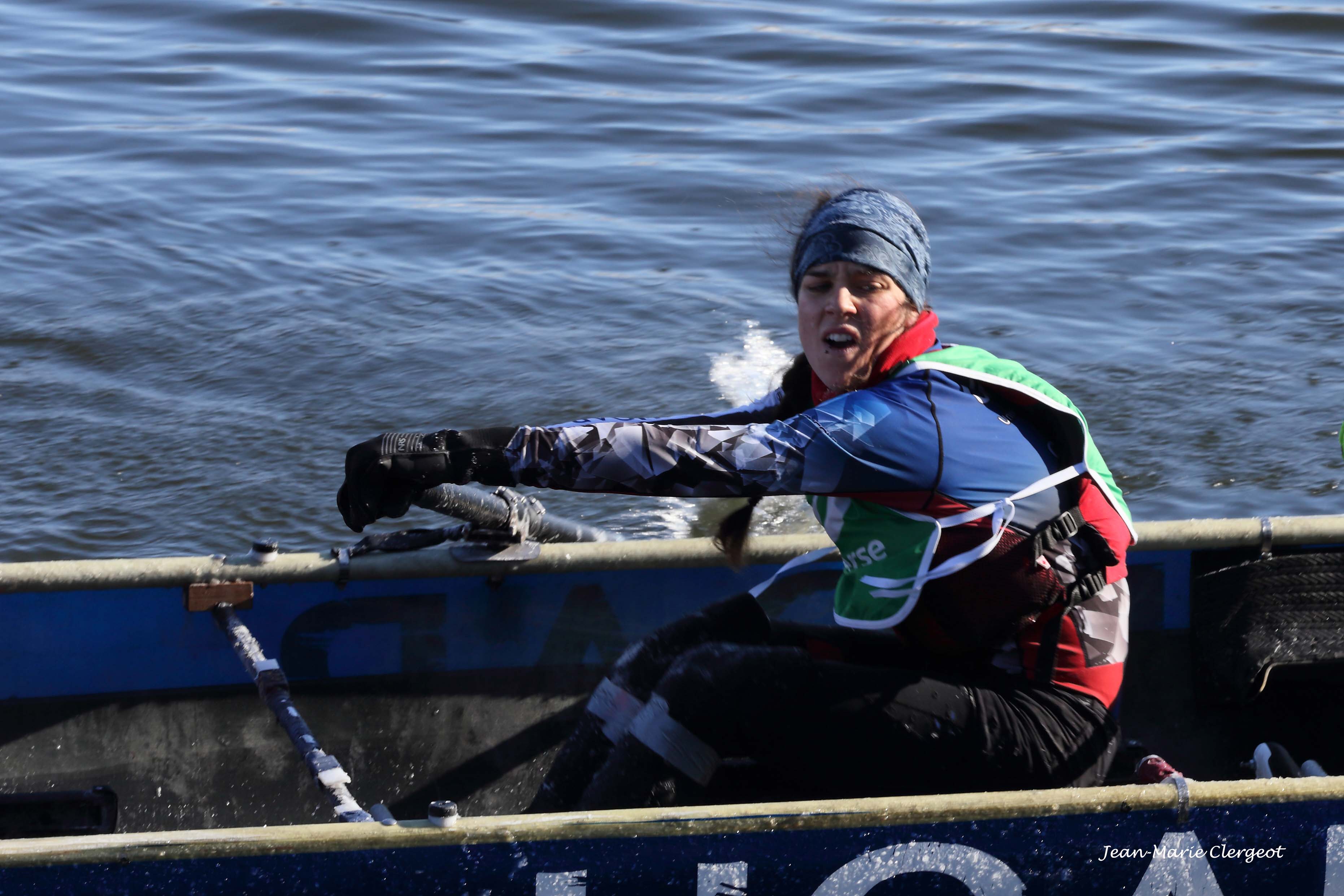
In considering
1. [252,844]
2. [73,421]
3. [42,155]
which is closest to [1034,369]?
[73,421]

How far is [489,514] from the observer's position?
11.9 ft

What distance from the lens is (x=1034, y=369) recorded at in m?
8.10

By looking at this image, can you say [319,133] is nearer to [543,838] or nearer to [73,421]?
[73,421]

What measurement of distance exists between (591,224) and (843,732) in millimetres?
7940

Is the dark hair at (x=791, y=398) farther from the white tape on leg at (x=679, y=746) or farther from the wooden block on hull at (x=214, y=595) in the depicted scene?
the wooden block on hull at (x=214, y=595)

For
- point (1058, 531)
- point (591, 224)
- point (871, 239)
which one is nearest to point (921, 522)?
point (1058, 531)

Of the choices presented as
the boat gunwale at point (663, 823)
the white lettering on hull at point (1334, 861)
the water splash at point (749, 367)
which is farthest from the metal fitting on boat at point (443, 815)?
the water splash at point (749, 367)

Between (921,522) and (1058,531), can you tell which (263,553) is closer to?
(921,522)

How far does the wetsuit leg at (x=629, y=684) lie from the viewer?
9.95 feet

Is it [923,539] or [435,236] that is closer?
[923,539]

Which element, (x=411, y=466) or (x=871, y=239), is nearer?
(x=411, y=466)

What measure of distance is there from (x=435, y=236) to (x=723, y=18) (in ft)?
21.2

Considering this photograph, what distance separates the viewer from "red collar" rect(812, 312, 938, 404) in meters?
2.78

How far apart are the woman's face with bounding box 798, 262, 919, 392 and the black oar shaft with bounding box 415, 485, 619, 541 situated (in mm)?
826
